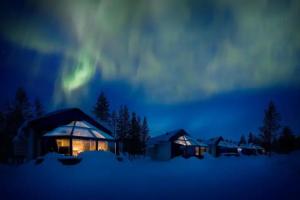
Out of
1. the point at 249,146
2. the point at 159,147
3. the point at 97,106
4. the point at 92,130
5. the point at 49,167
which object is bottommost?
the point at 249,146

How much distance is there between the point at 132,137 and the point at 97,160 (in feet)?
98.8

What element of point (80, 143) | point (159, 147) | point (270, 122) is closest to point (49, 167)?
point (80, 143)

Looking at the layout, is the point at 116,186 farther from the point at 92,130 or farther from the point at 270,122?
the point at 270,122

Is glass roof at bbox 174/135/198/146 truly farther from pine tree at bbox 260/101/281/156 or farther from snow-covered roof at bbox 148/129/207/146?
pine tree at bbox 260/101/281/156

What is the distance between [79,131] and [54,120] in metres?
3.46

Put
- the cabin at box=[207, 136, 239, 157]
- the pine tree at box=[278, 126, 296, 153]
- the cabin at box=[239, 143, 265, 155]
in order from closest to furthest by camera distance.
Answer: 1. the cabin at box=[207, 136, 239, 157]
2. the pine tree at box=[278, 126, 296, 153]
3. the cabin at box=[239, 143, 265, 155]

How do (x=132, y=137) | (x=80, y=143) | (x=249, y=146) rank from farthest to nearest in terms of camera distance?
(x=249, y=146), (x=132, y=137), (x=80, y=143)

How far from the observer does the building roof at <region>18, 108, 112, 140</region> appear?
76.1 feet

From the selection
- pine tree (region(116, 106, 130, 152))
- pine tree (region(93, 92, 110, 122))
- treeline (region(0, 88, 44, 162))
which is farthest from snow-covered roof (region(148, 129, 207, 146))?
treeline (region(0, 88, 44, 162))

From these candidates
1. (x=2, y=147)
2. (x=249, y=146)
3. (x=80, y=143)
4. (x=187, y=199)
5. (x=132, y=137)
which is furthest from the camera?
(x=249, y=146)

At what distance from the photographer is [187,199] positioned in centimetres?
786

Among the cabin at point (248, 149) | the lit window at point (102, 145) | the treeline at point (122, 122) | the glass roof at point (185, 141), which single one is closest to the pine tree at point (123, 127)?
the treeline at point (122, 122)

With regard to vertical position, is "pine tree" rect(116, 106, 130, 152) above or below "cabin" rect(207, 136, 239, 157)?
above

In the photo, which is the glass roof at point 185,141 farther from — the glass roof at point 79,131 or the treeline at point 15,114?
the treeline at point 15,114
